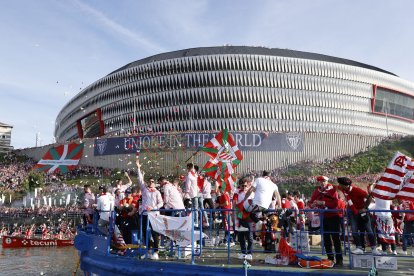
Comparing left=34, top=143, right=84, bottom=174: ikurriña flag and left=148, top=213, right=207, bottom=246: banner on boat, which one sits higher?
left=34, top=143, right=84, bottom=174: ikurriña flag

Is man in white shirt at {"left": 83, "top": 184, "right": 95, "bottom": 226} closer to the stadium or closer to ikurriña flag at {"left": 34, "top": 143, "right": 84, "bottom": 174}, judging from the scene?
ikurriña flag at {"left": 34, "top": 143, "right": 84, "bottom": 174}

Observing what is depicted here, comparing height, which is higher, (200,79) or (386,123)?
(200,79)

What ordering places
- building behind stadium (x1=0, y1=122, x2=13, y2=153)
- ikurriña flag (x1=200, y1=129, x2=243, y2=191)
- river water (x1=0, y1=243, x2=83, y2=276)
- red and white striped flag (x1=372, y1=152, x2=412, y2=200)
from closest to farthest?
1. red and white striped flag (x1=372, y1=152, x2=412, y2=200)
2. ikurriña flag (x1=200, y1=129, x2=243, y2=191)
3. river water (x1=0, y1=243, x2=83, y2=276)
4. building behind stadium (x1=0, y1=122, x2=13, y2=153)

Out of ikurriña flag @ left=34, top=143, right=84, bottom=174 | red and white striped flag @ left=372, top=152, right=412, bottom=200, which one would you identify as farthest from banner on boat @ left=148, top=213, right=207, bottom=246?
ikurriña flag @ left=34, top=143, right=84, bottom=174

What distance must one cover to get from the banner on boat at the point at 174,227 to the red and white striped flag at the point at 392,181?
13.1ft

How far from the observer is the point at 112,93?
278 feet

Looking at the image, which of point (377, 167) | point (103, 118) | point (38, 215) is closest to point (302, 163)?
point (377, 167)

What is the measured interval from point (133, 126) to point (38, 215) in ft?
135

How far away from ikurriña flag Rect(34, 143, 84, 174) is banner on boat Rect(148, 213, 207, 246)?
55966 millimetres

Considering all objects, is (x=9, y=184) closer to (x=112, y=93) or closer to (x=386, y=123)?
(x=112, y=93)

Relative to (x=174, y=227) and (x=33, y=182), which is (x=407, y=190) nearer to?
(x=174, y=227)

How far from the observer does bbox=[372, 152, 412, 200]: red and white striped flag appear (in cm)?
920

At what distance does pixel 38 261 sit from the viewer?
749 inches

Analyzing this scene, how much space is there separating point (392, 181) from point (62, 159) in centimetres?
6071
